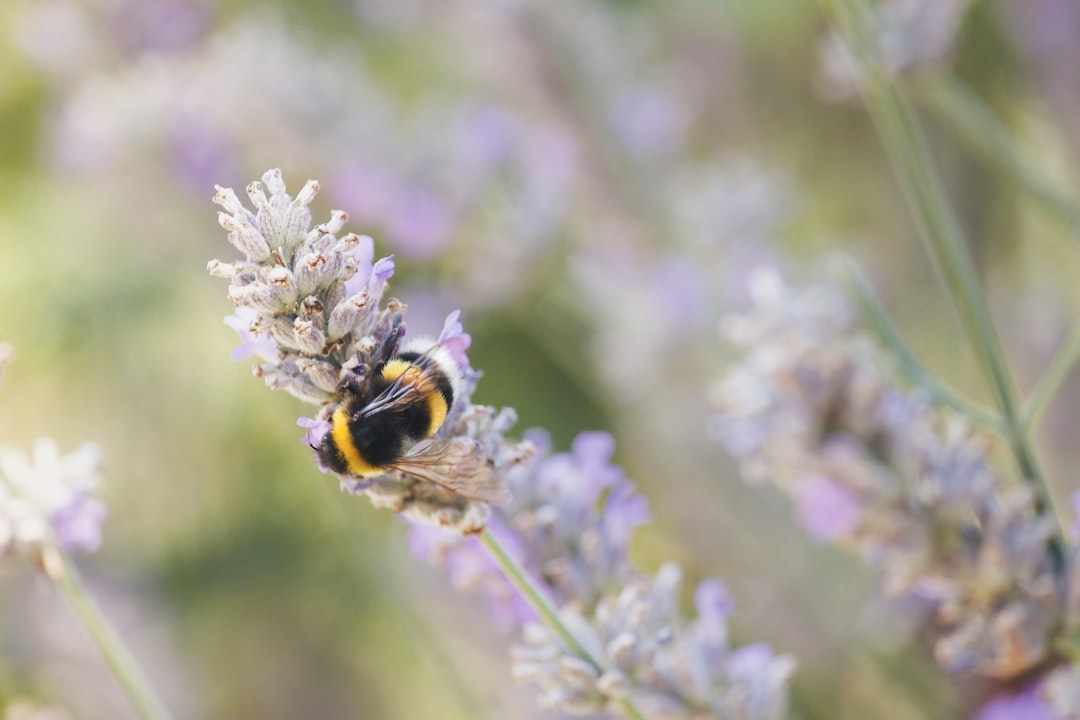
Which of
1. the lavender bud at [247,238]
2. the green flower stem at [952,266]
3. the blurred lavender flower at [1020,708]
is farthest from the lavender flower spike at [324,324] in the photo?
the blurred lavender flower at [1020,708]

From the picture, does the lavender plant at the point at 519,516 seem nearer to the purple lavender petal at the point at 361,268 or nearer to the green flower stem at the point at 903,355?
the purple lavender petal at the point at 361,268

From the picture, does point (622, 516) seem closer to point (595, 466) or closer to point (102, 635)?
point (595, 466)

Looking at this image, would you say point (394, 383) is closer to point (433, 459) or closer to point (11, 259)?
point (433, 459)

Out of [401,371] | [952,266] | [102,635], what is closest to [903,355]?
[952,266]

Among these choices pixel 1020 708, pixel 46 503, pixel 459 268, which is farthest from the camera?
pixel 459 268

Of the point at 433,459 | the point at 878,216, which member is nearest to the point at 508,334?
the point at 878,216

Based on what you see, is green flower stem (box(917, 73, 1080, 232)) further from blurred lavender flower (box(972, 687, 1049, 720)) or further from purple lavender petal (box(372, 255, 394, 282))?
purple lavender petal (box(372, 255, 394, 282))
